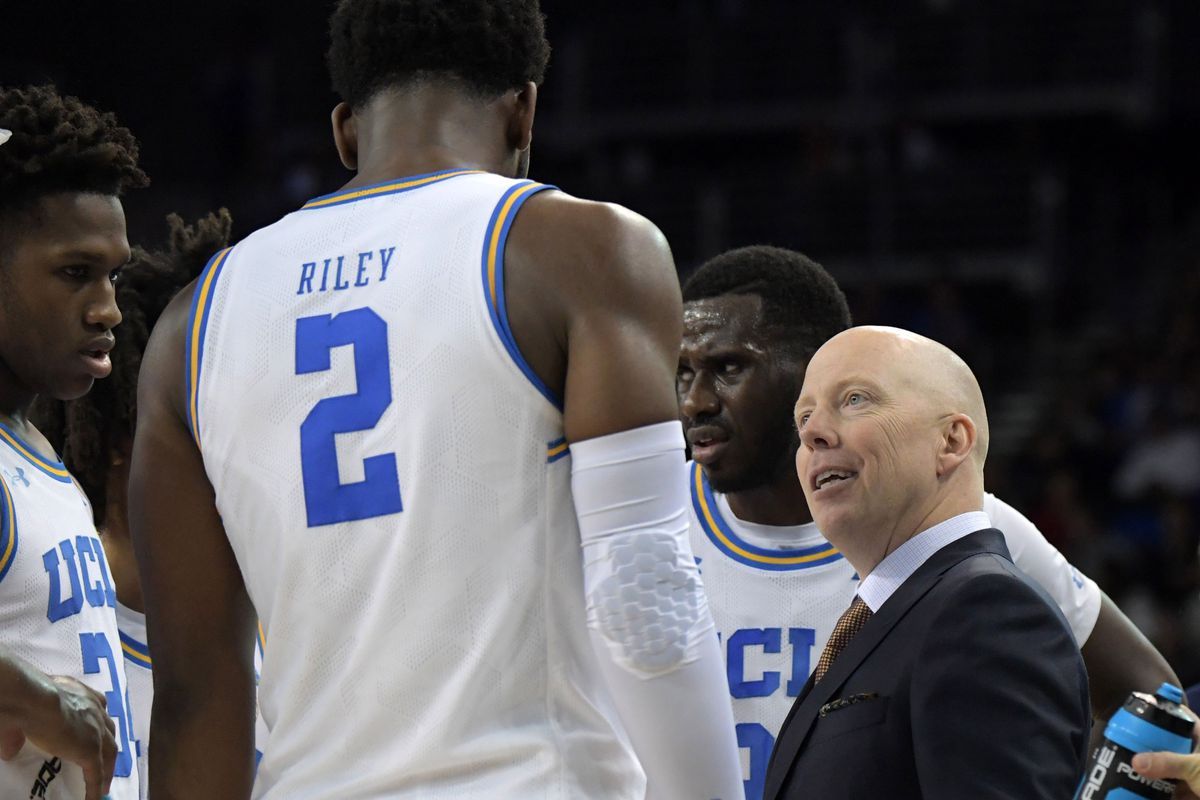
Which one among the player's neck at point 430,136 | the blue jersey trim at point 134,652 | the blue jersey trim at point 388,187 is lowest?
the blue jersey trim at point 134,652

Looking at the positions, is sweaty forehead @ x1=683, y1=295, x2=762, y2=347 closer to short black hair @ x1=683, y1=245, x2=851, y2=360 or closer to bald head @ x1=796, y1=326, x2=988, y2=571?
short black hair @ x1=683, y1=245, x2=851, y2=360

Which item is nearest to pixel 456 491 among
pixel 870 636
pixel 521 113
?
pixel 521 113

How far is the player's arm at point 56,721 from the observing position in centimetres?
254

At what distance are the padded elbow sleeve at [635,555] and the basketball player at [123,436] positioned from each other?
6.00ft

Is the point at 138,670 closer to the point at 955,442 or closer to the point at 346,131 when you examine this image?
the point at 346,131

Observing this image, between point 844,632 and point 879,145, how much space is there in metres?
11.0

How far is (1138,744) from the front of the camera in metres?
1.83

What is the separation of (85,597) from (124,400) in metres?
0.91

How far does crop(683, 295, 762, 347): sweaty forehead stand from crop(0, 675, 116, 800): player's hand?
1635mm

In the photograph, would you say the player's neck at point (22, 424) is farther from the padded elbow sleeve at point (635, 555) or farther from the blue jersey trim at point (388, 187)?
the padded elbow sleeve at point (635, 555)

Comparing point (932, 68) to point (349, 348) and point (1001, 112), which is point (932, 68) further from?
point (349, 348)

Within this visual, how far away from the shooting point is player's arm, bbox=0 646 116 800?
2.54 metres

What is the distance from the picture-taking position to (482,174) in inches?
90.7

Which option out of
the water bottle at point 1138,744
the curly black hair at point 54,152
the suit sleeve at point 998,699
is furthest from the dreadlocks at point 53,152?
the water bottle at point 1138,744
